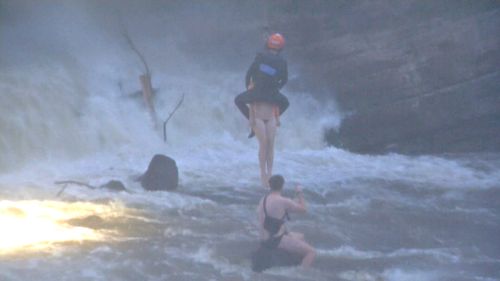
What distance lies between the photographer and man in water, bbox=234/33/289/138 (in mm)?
11359

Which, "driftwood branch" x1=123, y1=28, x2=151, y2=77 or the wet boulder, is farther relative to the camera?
"driftwood branch" x1=123, y1=28, x2=151, y2=77

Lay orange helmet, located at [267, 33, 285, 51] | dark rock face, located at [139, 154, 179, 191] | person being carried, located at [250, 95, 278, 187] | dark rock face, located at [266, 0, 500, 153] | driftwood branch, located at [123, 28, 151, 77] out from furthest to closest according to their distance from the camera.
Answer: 1. dark rock face, located at [266, 0, 500, 153]
2. driftwood branch, located at [123, 28, 151, 77]
3. dark rock face, located at [139, 154, 179, 191]
4. person being carried, located at [250, 95, 278, 187]
5. orange helmet, located at [267, 33, 285, 51]

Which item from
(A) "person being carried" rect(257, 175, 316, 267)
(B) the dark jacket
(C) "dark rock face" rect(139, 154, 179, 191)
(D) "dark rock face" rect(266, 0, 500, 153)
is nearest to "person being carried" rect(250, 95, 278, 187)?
(B) the dark jacket

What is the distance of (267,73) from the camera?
1138 cm

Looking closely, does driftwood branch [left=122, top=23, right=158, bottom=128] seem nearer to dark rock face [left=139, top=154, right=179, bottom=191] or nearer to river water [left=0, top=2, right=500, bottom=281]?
river water [left=0, top=2, right=500, bottom=281]

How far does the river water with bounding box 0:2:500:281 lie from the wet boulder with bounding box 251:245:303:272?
7cm

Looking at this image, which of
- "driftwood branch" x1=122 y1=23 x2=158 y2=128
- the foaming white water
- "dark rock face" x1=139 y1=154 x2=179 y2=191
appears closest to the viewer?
the foaming white water

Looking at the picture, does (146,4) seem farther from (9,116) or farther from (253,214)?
(253,214)

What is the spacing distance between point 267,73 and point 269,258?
330 centimetres

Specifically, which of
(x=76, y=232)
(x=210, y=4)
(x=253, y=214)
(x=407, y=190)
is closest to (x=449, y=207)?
(x=407, y=190)

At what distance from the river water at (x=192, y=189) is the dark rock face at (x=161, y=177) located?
0.18 meters

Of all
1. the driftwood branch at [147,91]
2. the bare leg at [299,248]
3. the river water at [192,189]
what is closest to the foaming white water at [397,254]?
the river water at [192,189]

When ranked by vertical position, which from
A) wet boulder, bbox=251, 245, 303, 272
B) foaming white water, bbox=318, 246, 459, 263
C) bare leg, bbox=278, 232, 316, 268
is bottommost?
wet boulder, bbox=251, 245, 303, 272

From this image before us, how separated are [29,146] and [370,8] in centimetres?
660
